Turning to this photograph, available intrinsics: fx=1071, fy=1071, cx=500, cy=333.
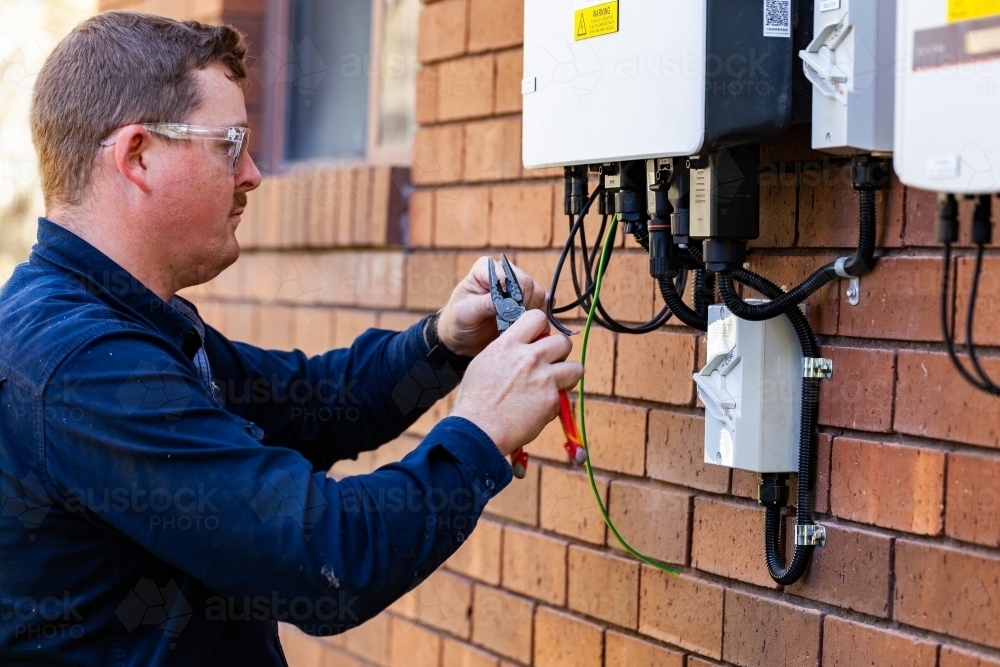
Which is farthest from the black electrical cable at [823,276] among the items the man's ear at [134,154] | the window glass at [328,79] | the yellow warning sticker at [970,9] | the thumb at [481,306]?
the window glass at [328,79]

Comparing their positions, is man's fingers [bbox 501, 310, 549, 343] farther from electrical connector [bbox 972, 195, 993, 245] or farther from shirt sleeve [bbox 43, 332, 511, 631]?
electrical connector [bbox 972, 195, 993, 245]

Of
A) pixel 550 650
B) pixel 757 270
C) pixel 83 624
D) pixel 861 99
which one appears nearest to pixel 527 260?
pixel 757 270

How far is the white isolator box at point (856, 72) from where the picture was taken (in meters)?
1.49

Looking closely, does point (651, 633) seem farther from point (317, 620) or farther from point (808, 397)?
point (317, 620)

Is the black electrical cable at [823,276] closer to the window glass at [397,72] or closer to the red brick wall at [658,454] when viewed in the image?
the red brick wall at [658,454]

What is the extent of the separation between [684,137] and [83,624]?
1.17 meters

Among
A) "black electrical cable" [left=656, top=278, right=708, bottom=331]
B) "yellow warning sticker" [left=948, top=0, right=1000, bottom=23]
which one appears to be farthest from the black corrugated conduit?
"yellow warning sticker" [left=948, top=0, right=1000, bottom=23]

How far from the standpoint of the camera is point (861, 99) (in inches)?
58.9

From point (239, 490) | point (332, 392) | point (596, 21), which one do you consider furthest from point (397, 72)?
point (239, 490)

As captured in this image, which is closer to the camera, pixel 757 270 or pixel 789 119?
pixel 789 119

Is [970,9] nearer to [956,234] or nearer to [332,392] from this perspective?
[956,234]

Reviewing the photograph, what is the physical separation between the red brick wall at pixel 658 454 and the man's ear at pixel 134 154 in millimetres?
877

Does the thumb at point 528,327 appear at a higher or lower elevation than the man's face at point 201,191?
lower

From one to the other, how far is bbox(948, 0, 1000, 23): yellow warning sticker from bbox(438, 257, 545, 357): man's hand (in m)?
0.89
